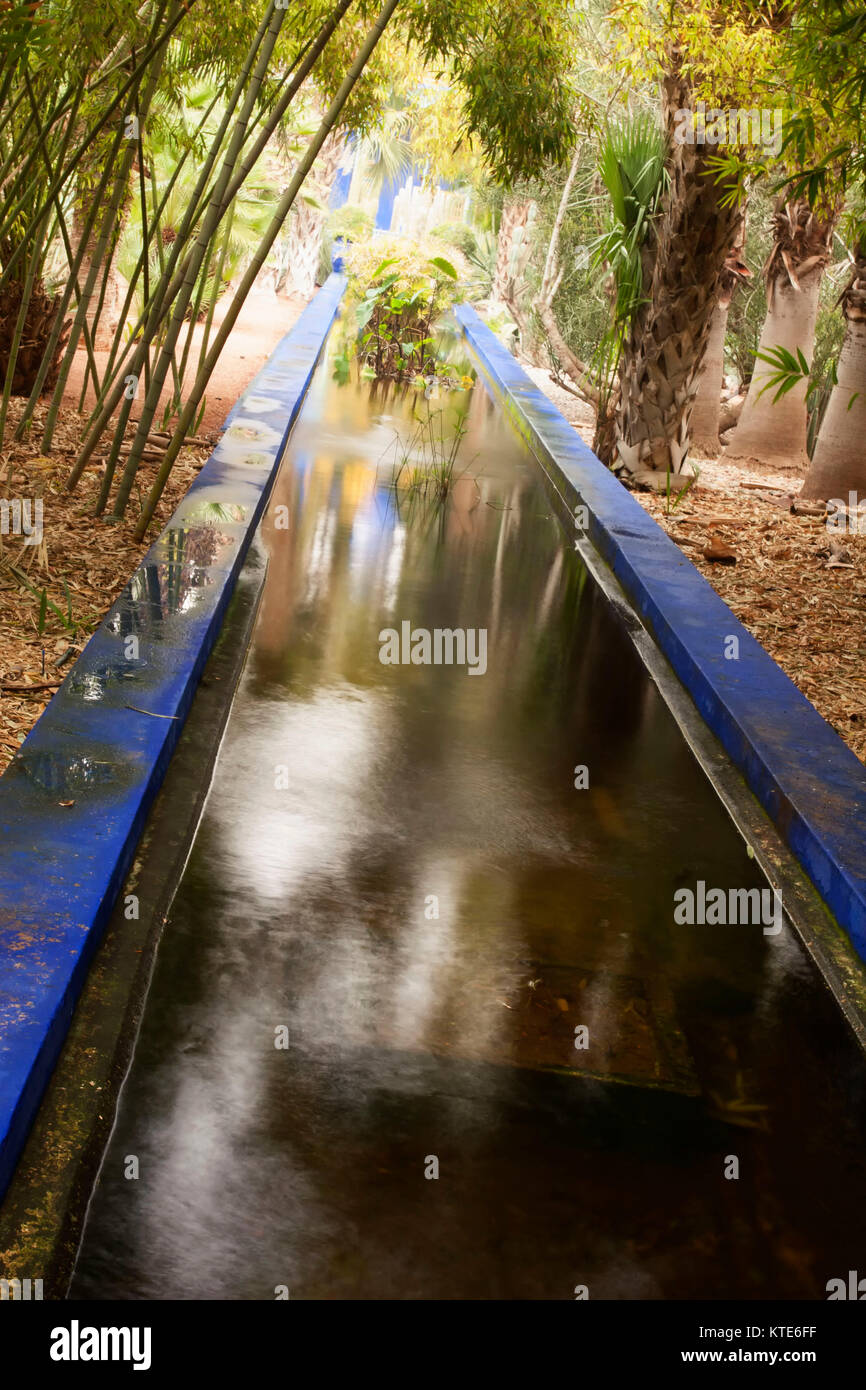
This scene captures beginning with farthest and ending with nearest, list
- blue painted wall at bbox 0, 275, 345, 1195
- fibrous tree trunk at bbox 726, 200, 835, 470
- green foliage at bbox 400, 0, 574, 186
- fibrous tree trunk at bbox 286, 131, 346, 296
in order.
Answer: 1. fibrous tree trunk at bbox 286, 131, 346, 296
2. fibrous tree trunk at bbox 726, 200, 835, 470
3. green foliage at bbox 400, 0, 574, 186
4. blue painted wall at bbox 0, 275, 345, 1195

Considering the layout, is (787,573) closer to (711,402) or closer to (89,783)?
(711,402)

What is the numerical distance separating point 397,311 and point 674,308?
22.6 feet

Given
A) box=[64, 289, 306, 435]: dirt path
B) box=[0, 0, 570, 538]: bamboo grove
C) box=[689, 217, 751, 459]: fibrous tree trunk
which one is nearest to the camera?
box=[0, 0, 570, 538]: bamboo grove

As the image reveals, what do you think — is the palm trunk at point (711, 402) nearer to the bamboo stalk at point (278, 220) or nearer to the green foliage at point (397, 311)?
the green foliage at point (397, 311)

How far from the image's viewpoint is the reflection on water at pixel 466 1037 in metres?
2.25

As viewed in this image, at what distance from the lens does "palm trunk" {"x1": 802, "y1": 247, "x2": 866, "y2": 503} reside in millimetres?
8672

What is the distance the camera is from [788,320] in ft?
35.6

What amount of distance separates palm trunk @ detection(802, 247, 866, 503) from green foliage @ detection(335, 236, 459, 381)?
19.7 ft

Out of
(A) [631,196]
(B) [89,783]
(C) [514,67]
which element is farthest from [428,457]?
(B) [89,783]

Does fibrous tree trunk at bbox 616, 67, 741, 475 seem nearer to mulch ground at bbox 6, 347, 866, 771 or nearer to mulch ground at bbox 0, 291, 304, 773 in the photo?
mulch ground at bbox 6, 347, 866, 771

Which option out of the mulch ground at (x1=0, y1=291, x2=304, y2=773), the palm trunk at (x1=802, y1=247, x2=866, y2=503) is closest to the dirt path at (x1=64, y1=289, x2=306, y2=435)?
the mulch ground at (x1=0, y1=291, x2=304, y2=773)

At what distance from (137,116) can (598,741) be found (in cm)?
353

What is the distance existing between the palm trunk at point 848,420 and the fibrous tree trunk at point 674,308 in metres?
0.97
